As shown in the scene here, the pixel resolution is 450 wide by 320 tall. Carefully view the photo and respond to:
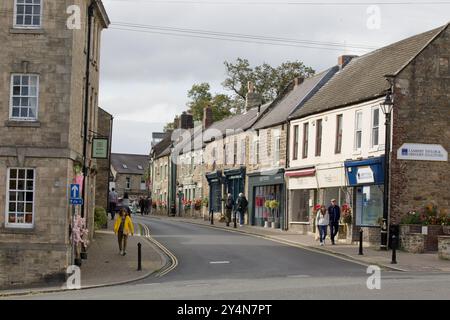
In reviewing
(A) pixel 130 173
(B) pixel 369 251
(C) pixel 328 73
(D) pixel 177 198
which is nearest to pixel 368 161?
(B) pixel 369 251

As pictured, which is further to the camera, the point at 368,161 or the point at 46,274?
the point at 368,161

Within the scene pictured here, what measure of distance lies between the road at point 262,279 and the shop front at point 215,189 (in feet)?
77.4

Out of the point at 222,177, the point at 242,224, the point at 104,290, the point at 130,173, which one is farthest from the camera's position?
the point at 130,173

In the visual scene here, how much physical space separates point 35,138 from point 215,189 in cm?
3494

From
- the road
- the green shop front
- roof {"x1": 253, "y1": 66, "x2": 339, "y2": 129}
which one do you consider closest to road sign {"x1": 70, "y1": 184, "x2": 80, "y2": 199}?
the road

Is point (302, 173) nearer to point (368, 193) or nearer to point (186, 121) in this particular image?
point (368, 193)

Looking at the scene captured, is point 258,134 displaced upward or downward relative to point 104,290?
upward

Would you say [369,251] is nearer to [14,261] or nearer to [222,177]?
[14,261]

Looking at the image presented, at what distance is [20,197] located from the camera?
24906mm

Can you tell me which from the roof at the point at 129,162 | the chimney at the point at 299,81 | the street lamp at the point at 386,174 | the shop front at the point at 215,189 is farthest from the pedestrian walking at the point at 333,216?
the roof at the point at 129,162

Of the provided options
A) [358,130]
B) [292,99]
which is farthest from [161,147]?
[358,130]

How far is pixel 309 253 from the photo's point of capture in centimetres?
2991

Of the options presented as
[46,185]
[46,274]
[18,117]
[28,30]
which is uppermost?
[28,30]

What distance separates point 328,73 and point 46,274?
2434 centimetres
